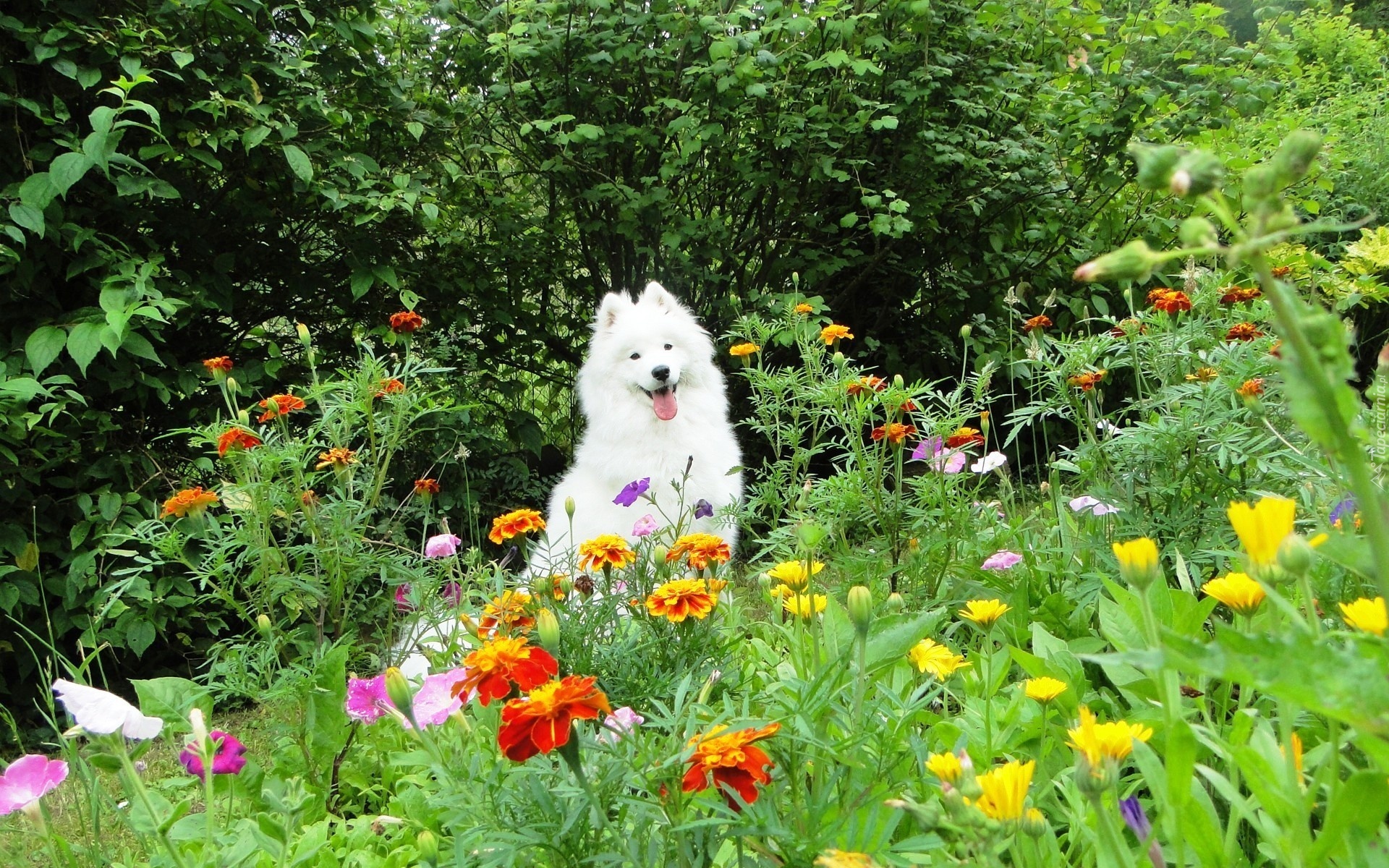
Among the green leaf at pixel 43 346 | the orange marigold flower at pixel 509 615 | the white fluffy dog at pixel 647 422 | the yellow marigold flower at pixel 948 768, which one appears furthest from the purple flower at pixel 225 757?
the green leaf at pixel 43 346

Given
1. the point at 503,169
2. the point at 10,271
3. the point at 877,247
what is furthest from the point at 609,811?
the point at 503,169

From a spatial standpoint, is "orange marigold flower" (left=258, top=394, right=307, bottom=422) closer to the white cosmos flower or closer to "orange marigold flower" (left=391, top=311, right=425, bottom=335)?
"orange marigold flower" (left=391, top=311, right=425, bottom=335)

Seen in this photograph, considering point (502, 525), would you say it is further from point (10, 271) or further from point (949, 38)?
point (949, 38)

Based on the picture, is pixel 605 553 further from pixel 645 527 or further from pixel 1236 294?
pixel 1236 294

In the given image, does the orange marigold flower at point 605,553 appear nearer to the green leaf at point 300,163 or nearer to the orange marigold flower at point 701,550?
the orange marigold flower at point 701,550

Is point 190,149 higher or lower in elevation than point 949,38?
lower

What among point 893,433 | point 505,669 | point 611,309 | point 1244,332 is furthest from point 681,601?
point 611,309

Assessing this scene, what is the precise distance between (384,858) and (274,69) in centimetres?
297

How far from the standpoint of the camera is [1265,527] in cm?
67

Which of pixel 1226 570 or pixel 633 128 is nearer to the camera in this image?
pixel 1226 570

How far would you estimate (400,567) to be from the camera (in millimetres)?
1896

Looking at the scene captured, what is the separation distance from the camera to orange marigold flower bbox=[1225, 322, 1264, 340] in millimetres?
1992

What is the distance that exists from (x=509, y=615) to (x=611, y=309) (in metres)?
2.21

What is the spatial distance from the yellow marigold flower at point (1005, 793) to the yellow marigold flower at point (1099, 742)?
0.05 meters
